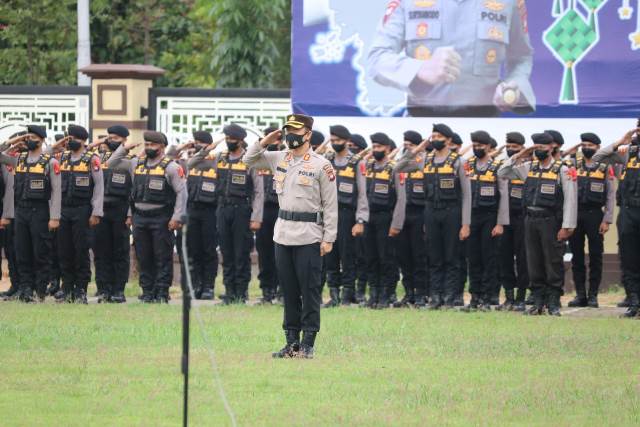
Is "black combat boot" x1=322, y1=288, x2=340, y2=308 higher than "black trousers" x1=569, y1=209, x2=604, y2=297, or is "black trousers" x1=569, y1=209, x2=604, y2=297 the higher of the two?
"black trousers" x1=569, y1=209, x2=604, y2=297

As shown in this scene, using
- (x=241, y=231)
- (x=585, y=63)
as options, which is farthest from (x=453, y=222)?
(x=585, y=63)

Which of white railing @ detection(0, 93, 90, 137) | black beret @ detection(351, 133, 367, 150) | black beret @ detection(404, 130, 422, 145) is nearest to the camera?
black beret @ detection(404, 130, 422, 145)

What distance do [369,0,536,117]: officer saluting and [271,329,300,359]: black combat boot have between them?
8.49 meters

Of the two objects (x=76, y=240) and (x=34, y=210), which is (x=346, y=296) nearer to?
(x=76, y=240)

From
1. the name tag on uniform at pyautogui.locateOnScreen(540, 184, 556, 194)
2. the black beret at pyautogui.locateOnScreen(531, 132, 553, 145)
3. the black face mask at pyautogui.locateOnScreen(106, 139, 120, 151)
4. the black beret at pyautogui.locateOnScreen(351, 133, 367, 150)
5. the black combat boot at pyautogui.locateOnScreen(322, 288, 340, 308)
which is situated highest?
the black beret at pyautogui.locateOnScreen(531, 132, 553, 145)

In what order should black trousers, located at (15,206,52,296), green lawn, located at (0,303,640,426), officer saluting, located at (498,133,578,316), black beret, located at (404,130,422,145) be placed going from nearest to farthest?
green lawn, located at (0,303,640,426) < officer saluting, located at (498,133,578,316) < black trousers, located at (15,206,52,296) < black beret, located at (404,130,422,145)

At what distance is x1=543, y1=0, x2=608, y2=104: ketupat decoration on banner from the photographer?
1955cm

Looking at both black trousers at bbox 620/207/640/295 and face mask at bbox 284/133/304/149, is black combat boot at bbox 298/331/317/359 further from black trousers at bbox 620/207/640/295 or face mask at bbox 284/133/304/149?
black trousers at bbox 620/207/640/295

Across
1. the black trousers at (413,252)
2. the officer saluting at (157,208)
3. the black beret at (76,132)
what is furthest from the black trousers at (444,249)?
the black beret at (76,132)

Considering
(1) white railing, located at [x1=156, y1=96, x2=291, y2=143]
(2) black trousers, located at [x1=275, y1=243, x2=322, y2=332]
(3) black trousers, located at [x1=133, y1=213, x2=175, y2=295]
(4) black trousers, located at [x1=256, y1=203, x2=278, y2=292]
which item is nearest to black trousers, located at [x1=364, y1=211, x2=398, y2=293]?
(4) black trousers, located at [x1=256, y1=203, x2=278, y2=292]

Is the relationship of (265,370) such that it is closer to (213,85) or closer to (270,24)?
(270,24)

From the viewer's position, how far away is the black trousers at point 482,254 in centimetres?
1709

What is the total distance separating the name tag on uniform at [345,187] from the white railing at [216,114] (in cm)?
427

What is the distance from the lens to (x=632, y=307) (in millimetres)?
Answer: 16281
